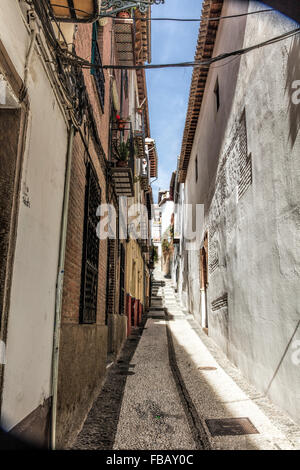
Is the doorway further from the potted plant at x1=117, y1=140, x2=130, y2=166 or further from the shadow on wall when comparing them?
the shadow on wall

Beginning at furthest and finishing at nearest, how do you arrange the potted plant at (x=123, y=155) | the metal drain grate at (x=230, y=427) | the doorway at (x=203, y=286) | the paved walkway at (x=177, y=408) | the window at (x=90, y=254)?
1. the doorway at (x=203, y=286)
2. the potted plant at (x=123, y=155)
3. the window at (x=90, y=254)
4. the metal drain grate at (x=230, y=427)
5. the paved walkway at (x=177, y=408)

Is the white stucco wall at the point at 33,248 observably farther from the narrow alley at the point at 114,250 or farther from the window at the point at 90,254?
the window at the point at 90,254

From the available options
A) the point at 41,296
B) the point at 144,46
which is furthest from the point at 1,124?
the point at 144,46

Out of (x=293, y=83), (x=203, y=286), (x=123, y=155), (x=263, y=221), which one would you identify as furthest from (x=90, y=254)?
(x=203, y=286)

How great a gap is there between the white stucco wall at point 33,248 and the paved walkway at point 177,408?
144 cm

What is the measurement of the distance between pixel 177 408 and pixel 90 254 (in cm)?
246

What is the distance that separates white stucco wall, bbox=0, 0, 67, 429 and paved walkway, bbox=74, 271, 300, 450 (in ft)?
4.72

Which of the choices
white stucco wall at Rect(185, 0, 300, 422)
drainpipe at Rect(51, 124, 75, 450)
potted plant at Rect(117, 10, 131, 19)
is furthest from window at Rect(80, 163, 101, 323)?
potted plant at Rect(117, 10, 131, 19)

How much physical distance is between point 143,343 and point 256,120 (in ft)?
22.0

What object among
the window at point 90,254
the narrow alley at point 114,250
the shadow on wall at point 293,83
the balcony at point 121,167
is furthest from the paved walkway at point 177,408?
the balcony at point 121,167

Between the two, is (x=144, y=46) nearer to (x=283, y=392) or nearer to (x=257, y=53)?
(x=257, y=53)

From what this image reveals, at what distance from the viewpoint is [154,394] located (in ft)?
17.2

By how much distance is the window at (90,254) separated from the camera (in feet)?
15.2

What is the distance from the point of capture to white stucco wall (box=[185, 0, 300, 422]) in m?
4.07
